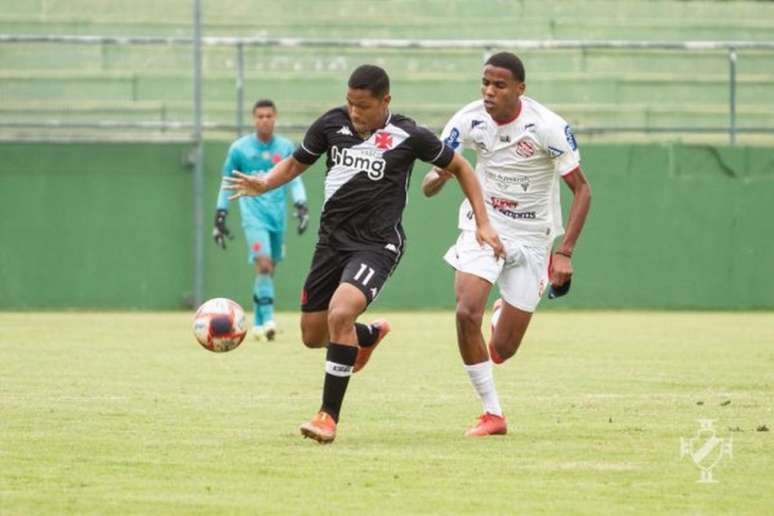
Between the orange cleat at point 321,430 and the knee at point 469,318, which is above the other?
the knee at point 469,318

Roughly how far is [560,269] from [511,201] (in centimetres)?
79

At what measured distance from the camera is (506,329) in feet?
37.2

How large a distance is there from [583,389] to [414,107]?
13134 mm

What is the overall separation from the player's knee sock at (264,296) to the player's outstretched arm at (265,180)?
291 inches

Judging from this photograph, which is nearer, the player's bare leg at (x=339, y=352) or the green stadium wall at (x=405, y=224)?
the player's bare leg at (x=339, y=352)

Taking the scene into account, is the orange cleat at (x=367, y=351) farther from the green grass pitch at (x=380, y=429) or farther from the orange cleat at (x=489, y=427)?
the orange cleat at (x=489, y=427)

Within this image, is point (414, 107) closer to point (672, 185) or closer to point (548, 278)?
point (672, 185)

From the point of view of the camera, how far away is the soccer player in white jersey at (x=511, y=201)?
1055cm

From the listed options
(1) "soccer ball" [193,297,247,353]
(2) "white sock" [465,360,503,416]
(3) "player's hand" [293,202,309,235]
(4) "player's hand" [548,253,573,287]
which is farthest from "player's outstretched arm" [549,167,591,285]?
(3) "player's hand" [293,202,309,235]

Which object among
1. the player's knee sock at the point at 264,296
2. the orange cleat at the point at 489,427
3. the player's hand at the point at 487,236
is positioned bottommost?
the player's knee sock at the point at 264,296

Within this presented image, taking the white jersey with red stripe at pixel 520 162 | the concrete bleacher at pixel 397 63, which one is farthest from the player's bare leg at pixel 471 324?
the concrete bleacher at pixel 397 63

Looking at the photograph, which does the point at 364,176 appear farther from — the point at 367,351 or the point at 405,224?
the point at 405,224

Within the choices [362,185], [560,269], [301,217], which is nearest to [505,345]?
[560,269]
